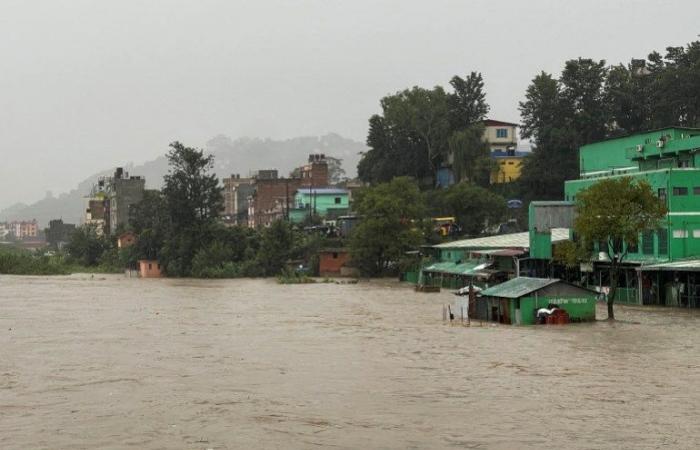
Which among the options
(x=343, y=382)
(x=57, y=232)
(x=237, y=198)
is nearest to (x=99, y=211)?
(x=237, y=198)

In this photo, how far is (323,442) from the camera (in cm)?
1415

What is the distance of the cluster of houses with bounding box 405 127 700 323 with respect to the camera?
32.4 m

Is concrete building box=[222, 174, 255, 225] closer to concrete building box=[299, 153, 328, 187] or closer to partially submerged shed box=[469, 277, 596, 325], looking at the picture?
concrete building box=[299, 153, 328, 187]

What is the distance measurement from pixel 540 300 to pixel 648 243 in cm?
1131

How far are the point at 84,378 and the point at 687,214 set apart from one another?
27676 mm

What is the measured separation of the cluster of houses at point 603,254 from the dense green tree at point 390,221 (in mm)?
4529

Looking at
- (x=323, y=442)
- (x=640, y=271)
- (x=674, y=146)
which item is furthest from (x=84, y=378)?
(x=674, y=146)

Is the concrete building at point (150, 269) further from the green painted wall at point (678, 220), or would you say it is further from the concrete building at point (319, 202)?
the green painted wall at point (678, 220)

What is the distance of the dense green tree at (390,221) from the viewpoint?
61219 mm

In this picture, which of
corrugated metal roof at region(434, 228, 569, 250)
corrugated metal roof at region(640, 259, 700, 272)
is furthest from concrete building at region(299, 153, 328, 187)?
corrugated metal roof at region(640, 259, 700, 272)

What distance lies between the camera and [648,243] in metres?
40.4

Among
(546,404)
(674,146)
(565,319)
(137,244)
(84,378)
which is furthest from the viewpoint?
(137,244)

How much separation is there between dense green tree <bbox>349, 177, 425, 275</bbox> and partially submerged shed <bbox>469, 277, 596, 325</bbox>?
95.0ft

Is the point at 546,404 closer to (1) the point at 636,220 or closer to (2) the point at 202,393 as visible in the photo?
(2) the point at 202,393
